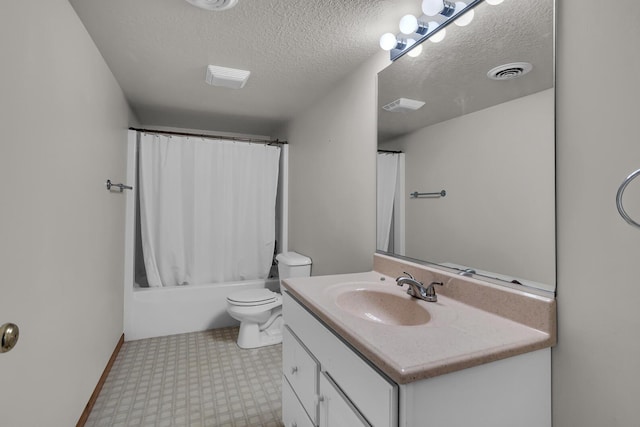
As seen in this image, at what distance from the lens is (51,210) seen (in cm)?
129

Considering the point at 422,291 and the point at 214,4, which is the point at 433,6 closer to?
the point at 214,4

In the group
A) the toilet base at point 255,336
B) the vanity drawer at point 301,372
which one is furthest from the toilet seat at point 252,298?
the vanity drawer at point 301,372

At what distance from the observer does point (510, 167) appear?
111 cm

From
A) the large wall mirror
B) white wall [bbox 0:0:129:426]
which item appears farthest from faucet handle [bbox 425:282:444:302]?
white wall [bbox 0:0:129:426]

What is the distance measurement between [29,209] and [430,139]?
1672mm

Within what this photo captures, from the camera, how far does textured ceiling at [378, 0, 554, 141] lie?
1.02m

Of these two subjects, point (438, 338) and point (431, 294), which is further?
point (431, 294)

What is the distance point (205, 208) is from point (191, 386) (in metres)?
1.68

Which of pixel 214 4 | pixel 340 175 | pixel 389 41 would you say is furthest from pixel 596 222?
pixel 214 4

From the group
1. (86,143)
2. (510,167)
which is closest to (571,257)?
(510,167)

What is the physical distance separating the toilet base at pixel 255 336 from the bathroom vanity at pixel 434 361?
4.51 feet

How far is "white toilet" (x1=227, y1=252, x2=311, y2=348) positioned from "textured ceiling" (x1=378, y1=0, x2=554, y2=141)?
148 centimetres

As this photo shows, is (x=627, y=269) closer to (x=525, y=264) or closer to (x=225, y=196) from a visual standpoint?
(x=525, y=264)

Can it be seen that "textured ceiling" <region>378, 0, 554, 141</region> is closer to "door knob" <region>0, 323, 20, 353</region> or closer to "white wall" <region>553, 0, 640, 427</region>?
"white wall" <region>553, 0, 640, 427</region>
